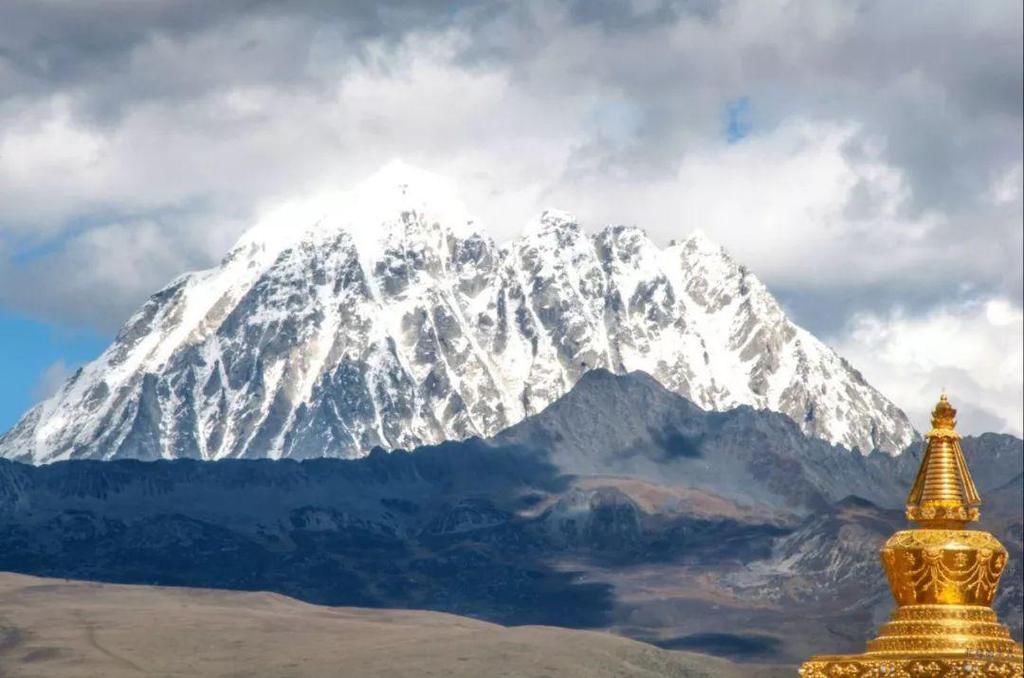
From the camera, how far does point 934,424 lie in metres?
37.9

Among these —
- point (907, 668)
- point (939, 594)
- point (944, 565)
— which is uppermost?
point (944, 565)

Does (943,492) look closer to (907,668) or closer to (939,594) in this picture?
(939,594)

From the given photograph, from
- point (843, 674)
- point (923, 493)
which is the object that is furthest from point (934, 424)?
point (843, 674)

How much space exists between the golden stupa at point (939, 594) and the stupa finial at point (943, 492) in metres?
0.01

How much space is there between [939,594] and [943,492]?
1409mm

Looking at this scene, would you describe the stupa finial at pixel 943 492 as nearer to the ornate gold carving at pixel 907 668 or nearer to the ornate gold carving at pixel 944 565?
the ornate gold carving at pixel 944 565

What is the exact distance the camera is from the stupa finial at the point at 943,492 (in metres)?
36.5

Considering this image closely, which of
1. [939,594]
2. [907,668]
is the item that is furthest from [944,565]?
[907,668]

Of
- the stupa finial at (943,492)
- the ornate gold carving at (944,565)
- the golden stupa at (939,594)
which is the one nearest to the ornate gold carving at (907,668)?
the golden stupa at (939,594)

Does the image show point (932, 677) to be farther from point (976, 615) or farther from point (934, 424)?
point (934, 424)

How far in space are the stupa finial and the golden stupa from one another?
14 mm

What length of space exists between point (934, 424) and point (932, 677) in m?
4.20

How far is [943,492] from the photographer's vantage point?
36688 mm

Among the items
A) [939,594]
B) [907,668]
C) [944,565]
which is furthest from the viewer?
[939,594]
